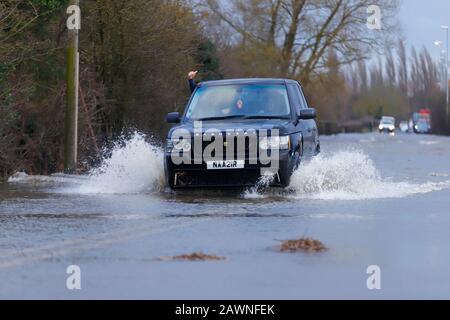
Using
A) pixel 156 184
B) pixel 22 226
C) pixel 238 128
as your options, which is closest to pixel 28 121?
pixel 156 184

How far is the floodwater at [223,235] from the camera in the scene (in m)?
8.37

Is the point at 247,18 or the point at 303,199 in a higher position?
the point at 247,18

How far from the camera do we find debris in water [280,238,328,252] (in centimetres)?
1025

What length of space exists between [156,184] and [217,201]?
2.31 m

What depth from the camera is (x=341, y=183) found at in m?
17.2

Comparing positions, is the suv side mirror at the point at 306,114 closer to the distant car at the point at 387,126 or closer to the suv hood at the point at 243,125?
the suv hood at the point at 243,125

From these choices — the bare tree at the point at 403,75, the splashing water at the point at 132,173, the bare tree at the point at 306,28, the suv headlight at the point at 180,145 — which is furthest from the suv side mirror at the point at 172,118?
the bare tree at the point at 403,75

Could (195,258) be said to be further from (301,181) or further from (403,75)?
(403,75)

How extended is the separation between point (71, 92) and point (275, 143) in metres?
7.96

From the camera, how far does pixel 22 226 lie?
39.9 feet

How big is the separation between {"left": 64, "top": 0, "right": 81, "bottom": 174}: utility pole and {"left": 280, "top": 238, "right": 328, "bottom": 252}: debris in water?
42.4ft

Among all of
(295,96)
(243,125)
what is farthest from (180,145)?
(295,96)
